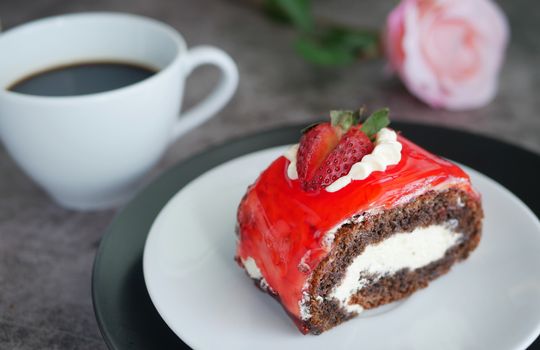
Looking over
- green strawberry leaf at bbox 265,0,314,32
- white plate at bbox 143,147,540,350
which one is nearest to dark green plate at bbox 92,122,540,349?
white plate at bbox 143,147,540,350

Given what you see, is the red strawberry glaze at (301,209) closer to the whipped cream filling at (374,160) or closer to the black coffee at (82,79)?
the whipped cream filling at (374,160)

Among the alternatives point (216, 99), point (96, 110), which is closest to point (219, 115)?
point (216, 99)

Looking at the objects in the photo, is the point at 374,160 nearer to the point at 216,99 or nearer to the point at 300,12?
the point at 216,99


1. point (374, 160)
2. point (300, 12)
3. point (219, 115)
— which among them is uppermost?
point (374, 160)

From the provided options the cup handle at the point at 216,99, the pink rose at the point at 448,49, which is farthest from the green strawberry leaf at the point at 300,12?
the cup handle at the point at 216,99

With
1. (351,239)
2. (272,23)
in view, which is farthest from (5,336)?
(272,23)

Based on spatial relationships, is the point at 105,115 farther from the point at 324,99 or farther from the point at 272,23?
the point at 272,23

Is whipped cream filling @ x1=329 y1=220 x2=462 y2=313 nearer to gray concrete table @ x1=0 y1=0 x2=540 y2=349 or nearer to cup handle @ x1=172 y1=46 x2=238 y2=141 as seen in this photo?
gray concrete table @ x1=0 y1=0 x2=540 y2=349
